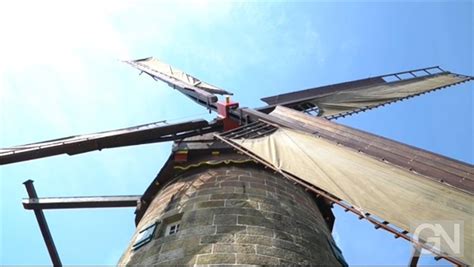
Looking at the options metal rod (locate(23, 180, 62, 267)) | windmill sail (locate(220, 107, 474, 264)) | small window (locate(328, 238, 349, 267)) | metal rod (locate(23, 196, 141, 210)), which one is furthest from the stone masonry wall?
metal rod (locate(23, 180, 62, 267))

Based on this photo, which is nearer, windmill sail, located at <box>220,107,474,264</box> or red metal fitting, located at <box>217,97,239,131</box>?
windmill sail, located at <box>220,107,474,264</box>

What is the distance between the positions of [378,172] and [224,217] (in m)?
2.22

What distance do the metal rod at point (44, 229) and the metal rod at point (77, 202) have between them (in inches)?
7.3

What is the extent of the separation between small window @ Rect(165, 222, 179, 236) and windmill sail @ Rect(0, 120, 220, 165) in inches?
104

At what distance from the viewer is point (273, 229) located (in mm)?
5535

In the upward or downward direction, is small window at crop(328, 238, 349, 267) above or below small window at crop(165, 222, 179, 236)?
below

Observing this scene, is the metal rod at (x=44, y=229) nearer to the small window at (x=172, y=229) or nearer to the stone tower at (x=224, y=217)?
the stone tower at (x=224, y=217)

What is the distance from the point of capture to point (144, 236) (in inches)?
238

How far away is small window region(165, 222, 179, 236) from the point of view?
5.77 metres

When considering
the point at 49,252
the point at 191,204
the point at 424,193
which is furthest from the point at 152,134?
the point at 424,193

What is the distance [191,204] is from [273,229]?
1423 millimetres

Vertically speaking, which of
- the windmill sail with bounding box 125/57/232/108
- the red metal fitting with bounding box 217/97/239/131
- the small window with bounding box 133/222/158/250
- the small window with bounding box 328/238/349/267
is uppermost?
the windmill sail with bounding box 125/57/232/108

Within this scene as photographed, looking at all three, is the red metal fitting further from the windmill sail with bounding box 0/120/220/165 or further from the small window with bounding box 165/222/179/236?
the small window with bounding box 165/222/179/236

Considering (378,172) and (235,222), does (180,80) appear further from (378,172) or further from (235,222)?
(378,172)
